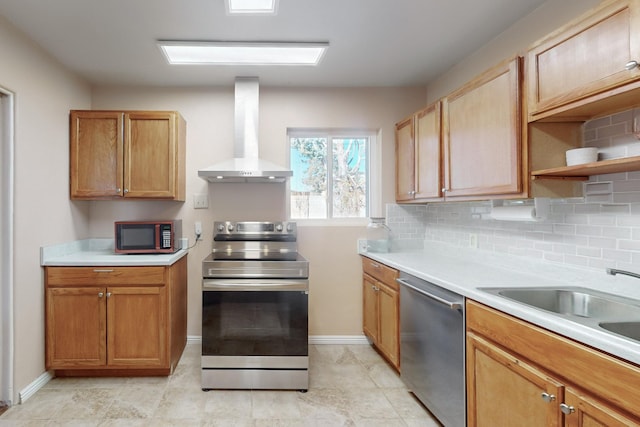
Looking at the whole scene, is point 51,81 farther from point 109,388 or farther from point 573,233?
point 573,233

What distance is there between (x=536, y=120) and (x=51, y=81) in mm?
3211

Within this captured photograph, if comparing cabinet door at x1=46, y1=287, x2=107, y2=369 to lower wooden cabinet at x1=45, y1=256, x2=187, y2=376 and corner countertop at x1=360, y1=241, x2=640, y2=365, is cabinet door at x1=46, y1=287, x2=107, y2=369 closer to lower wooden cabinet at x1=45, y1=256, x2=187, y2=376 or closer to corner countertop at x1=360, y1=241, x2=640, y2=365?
lower wooden cabinet at x1=45, y1=256, x2=187, y2=376

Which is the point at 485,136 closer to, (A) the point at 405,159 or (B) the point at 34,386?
(A) the point at 405,159

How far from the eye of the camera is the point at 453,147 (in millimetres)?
2303

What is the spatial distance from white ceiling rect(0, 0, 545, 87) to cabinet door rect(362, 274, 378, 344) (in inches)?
72.2

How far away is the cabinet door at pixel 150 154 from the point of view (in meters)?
2.81

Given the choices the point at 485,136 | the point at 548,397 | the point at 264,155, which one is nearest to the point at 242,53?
the point at 264,155

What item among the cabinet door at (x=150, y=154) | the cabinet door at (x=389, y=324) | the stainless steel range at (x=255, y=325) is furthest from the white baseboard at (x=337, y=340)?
the cabinet door at (x=150, y=154)

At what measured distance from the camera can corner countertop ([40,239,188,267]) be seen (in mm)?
2463

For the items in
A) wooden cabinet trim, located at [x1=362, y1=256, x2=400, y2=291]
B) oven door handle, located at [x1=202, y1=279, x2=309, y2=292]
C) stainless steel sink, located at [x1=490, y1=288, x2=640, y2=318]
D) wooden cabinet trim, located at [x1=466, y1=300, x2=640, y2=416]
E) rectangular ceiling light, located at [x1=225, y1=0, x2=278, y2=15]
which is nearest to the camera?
wooden cabinet trim, located at [x1=466, y1=300, x2=640, y2=416]

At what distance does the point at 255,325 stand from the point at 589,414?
184 centimetres

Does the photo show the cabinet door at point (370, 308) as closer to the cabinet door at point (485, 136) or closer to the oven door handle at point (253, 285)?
the oven door handle at point (253, 285)

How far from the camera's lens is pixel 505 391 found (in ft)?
4.61

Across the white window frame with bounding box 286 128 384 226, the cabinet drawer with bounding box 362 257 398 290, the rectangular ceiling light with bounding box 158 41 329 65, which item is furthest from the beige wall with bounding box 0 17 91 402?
the cabinet drawer with bounding box 362 257 398 290
